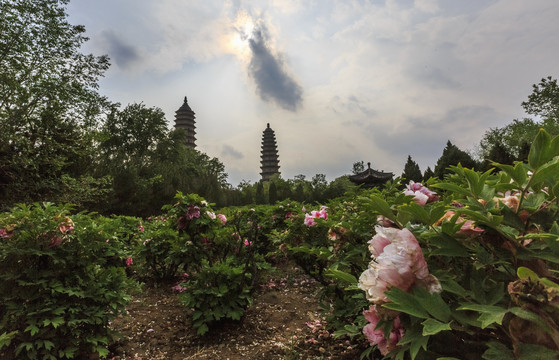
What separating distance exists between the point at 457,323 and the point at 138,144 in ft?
113

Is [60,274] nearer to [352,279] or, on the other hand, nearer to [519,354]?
[352,279]

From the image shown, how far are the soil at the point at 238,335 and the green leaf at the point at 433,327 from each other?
6.64 feet

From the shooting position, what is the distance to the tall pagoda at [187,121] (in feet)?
201

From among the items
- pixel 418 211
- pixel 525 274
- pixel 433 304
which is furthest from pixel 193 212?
pixel 525 274

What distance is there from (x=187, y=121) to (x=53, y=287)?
63.4 meters

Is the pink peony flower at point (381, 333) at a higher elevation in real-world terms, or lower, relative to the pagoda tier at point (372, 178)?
lower

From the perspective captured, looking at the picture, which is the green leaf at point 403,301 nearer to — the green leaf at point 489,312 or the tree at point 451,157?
the green leaf at point 489,312

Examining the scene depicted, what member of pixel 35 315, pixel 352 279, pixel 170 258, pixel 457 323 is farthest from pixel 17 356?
pixel 457 323

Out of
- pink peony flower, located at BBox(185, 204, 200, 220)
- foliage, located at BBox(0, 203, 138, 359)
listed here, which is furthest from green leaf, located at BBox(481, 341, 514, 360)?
pink peony flower, located at BBox(185, 204, 200, 220)

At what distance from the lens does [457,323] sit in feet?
2.36

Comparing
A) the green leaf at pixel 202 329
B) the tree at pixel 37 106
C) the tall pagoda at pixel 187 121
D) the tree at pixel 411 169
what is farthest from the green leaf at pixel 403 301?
the tall pagoda at pixel 187 121

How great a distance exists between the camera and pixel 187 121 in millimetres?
61750

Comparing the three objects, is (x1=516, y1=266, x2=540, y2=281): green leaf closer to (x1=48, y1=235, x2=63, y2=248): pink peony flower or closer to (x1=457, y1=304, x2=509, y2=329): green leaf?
(x1=457, y1=304, x2=509, y2=329): green leaf

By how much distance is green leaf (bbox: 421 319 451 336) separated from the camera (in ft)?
1.89
